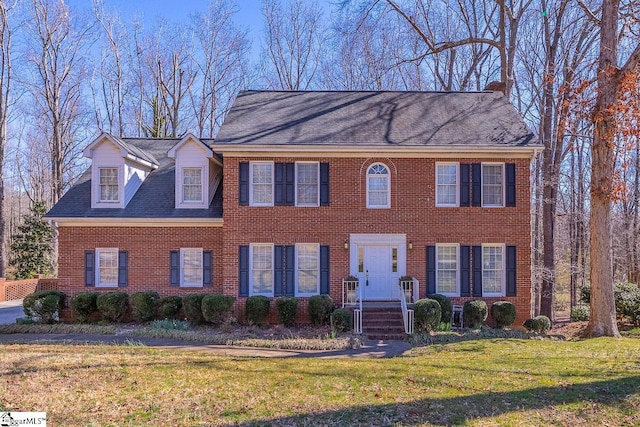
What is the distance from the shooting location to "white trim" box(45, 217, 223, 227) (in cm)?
1545

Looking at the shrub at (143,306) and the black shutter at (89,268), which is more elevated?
the black shutter at (89,268)

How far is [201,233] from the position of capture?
1576cm

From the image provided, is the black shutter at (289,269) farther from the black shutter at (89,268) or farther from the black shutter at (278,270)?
the black shutter at (89,268)

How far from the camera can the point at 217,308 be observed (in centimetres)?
1403

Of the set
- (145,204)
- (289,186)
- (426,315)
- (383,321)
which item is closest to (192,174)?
(145,204)

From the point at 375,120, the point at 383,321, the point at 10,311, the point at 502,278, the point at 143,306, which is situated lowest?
the point at 10,311

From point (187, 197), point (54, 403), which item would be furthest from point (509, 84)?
point (54, 403)

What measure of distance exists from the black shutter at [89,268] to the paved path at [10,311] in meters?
3.47

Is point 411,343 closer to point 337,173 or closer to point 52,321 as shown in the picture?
point 337,173

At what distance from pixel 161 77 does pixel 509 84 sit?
23.8 metres

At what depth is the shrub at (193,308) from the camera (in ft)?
47.4

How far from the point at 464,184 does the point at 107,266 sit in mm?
13022

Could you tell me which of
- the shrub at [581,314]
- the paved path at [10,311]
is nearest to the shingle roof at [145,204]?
the paved path at [10,311]

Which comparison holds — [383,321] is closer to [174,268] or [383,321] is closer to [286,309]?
[286,309]
